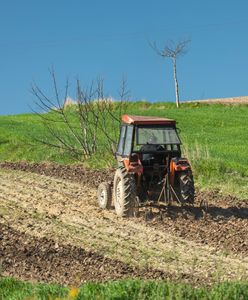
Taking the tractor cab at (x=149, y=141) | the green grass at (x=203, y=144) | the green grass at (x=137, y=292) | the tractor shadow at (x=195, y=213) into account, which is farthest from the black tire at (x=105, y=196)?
the green grass at (x=137, y=292)

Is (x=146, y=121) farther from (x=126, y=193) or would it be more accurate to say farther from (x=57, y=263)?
(x=57, y=263)

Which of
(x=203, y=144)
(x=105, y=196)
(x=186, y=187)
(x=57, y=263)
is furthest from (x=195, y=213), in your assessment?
(x=203, y=144)

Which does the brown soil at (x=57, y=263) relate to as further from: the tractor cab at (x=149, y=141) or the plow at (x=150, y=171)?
the tractor cab at (x=149, y=141)

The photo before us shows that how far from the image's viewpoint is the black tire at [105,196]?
1506 cm

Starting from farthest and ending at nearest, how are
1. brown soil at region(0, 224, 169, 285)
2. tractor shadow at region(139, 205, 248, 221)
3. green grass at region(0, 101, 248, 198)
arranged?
green grass at region(0, 101, 248, 198)
tractor shadow at region(139, 205, 248, 221)
brown soil at region(0, 224, 169, 285)

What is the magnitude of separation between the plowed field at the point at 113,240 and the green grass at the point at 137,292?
1267mm

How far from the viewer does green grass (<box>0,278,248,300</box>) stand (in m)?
7.60

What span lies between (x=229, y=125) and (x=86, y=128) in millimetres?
14570

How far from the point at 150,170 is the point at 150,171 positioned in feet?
0.06

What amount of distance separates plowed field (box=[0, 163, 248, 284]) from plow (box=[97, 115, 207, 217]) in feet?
1.05

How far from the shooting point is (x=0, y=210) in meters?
15.4

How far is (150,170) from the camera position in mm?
14375

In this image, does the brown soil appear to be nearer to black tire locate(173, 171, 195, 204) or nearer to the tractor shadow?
the tractor shadow

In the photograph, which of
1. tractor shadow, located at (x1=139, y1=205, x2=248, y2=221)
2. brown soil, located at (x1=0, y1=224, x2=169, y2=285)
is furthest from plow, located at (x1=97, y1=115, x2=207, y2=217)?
brown soil, located at (x1=0, y1=224, x2=169, y2=285)
